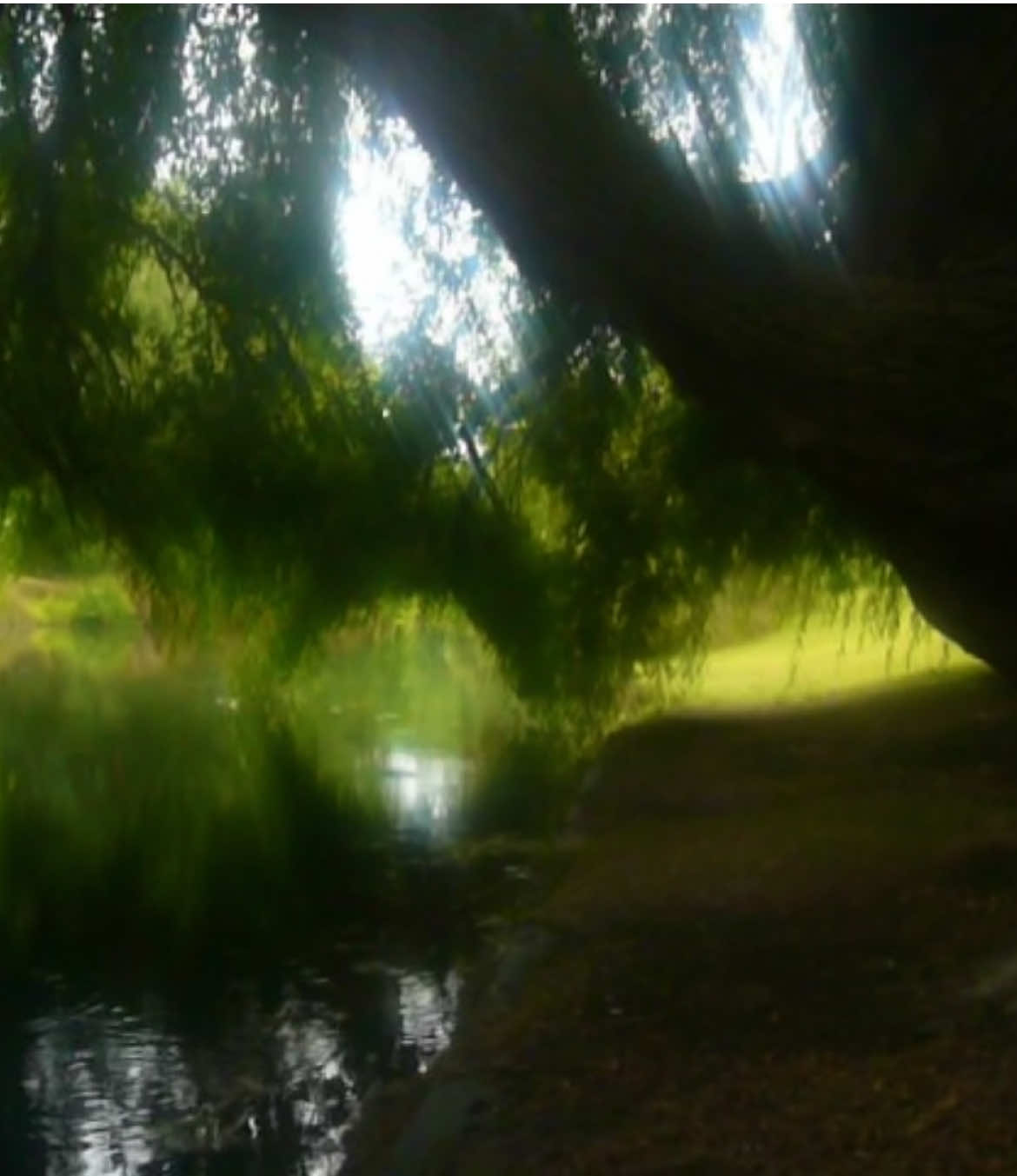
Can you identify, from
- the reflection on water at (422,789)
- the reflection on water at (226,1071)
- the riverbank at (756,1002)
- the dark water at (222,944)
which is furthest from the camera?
the reflection on water at (422,789)

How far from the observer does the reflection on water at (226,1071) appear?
600 centimetres

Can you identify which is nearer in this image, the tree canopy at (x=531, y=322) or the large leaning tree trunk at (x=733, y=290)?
the large leaning tree trunk at (x=733, y=290)

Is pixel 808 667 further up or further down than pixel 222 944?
further up

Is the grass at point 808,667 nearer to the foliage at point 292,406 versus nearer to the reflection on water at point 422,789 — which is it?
the foliage at point 292,406

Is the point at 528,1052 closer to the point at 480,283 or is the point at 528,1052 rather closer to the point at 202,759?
the point at 480,283

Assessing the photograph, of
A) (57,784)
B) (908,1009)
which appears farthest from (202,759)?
(908,1009)

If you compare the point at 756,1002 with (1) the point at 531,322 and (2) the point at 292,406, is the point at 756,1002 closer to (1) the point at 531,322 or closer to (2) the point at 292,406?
(1) the point at 531,322

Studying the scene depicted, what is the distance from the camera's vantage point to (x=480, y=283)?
12.8 m

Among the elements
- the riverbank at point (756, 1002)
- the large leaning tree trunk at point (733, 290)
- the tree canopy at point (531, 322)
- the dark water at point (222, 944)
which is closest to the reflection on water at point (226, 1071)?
the dark water at point (222, 944)

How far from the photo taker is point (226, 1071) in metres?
6.89

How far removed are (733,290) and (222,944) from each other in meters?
4.09

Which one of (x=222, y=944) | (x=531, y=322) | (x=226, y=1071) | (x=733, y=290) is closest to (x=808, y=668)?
(x=531, y=322)

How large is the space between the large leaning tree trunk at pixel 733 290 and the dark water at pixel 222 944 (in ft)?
9.32

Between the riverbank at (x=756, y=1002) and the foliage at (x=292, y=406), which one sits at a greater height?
the foliage at (x=292, y=406)
